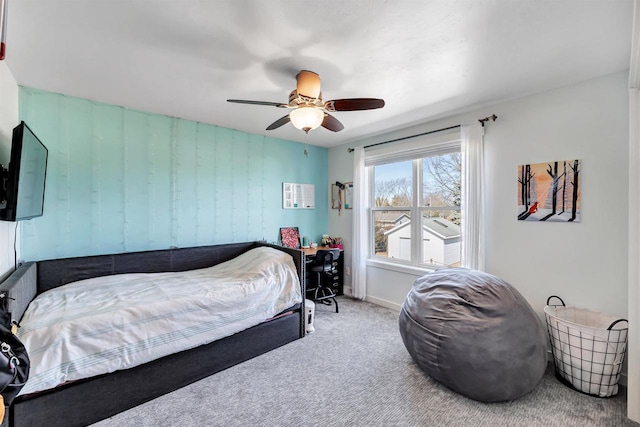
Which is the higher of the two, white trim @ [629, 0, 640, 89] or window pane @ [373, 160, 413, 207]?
white trim @ [629, 0, 640, 89]

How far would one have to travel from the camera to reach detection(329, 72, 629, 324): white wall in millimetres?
2191

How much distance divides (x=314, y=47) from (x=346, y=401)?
251 centimetres

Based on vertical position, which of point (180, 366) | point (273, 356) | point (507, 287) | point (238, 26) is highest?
point (238, 26)

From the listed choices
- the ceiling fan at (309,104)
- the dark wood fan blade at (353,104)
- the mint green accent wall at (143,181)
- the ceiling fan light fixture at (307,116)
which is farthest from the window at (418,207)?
the ceiling fan light fixture at (307,116)

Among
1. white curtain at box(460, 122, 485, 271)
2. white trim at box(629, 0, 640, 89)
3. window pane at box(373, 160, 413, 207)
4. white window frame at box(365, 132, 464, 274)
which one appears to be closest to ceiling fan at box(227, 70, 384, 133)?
white trim at box(629, 0, 640, 89)

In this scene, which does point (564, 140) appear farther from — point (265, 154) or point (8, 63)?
point (8, 63)

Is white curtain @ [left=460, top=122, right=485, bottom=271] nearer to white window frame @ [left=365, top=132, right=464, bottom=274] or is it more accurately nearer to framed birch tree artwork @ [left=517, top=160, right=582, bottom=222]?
white window frame @ [left=365, top=132, right=464, bottom=274]

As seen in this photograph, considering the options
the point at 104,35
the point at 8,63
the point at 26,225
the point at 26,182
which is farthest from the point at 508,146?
the point at 26,225

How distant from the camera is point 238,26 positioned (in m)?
1.65

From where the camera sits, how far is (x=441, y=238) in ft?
11.4

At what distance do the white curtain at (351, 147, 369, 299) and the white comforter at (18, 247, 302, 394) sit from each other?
142 centimetres

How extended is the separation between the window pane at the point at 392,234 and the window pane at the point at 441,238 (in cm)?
25

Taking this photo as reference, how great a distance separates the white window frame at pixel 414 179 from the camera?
331 centimetres

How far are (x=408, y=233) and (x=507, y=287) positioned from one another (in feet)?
5.50
